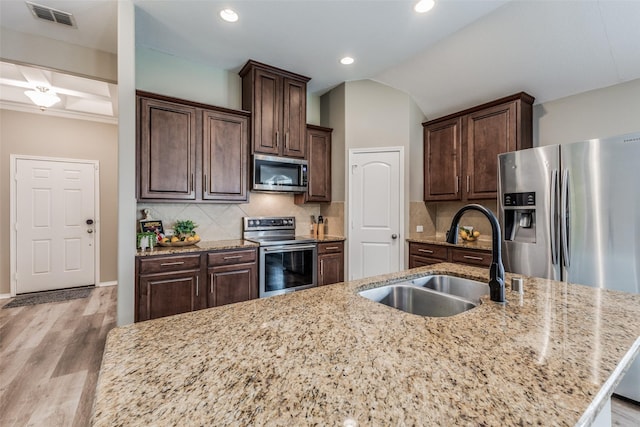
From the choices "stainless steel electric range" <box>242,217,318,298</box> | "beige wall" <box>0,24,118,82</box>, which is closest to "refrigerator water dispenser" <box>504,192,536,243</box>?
"stainless steel electric range" <box>242,217,318,298</box>

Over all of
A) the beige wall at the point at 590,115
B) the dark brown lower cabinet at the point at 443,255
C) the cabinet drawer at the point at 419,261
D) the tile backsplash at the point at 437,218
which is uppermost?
the beige wall at the point at 590,115

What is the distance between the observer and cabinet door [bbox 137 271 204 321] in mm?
2527

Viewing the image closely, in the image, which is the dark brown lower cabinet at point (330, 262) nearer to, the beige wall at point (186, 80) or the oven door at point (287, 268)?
the oven door at point (287, 268)

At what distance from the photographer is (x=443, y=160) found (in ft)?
11.9

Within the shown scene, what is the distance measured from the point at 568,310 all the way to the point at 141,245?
301cm

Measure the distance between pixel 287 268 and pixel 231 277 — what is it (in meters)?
0.64

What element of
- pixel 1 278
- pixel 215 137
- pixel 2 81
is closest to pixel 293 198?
pixel 215 137

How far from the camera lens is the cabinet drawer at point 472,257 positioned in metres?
2.91

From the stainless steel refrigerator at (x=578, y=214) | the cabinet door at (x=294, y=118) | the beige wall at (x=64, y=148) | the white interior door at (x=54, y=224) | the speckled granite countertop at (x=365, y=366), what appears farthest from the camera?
the white interior door at (x=54, y=224)

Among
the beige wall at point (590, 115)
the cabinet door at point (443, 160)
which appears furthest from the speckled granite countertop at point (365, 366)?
the cabinet door at point (443, 160)

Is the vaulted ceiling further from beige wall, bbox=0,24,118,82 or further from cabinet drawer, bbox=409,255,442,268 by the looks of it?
cabinet drawer, bbox=409,255,442,268

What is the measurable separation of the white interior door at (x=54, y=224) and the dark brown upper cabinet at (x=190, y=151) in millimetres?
2741

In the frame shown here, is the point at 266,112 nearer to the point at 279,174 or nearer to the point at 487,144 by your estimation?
the point at 279,174

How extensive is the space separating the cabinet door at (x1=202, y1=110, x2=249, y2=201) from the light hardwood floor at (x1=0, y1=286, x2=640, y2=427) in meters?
1.81
